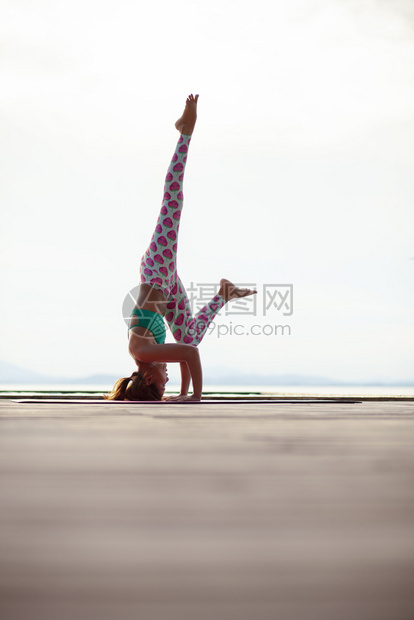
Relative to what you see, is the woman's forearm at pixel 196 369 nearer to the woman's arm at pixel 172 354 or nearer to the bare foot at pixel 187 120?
the woman's arm at pixel 172 354

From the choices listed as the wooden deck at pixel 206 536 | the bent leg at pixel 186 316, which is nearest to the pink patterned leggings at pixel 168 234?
the bent leg at pixel 186 316

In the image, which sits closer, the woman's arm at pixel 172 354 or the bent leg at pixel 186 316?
the woman's arm at pixel 172 354

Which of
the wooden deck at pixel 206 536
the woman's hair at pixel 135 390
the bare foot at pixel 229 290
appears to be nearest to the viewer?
the wooden deck at pixel 206 536

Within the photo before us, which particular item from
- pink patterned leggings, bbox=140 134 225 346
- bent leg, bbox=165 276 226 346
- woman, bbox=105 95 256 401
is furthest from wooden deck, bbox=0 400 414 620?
bent leg, bbox=165 276 226 346

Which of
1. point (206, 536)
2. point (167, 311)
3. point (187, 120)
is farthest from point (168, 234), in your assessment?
point (206, 536)

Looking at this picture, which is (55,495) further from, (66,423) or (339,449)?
(66,423)

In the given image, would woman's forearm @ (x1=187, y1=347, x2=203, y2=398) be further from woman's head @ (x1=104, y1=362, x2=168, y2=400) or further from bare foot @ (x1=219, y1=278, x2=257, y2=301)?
bare foot @ (x1=219, y1=278, x2=257, y2=301)

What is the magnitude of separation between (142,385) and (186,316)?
521 mm

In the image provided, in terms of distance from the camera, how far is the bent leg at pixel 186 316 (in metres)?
3.07

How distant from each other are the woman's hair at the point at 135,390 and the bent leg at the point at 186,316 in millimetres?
443

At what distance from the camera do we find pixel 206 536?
368 mm

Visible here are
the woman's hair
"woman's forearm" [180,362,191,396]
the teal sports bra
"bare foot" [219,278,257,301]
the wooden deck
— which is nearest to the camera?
the wooden deck

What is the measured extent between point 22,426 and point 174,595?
992 mm

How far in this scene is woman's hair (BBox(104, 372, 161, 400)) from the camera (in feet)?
8.78
